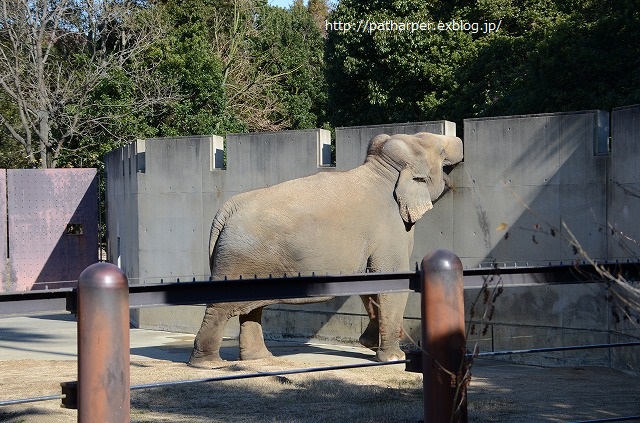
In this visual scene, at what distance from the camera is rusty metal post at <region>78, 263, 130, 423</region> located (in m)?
3.79

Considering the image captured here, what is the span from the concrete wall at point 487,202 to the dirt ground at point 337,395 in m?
0.82

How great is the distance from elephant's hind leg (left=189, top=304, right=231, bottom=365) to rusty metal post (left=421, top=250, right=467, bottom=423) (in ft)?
22.2

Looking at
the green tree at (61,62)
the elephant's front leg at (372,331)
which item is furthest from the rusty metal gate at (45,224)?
the elephant's front leg at (372,331)

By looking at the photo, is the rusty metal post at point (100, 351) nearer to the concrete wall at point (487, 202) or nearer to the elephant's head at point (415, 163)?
the concrete wall at point (487, 202)

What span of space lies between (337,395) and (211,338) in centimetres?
274

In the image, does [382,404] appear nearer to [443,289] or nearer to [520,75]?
[443,289]

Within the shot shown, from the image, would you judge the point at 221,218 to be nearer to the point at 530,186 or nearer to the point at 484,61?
the point at 530,186

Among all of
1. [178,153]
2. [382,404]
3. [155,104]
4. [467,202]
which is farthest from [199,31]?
[382,404]

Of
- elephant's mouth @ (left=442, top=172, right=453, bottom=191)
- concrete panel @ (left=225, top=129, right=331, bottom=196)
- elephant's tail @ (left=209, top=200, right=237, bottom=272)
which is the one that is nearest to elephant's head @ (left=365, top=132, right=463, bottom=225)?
elephant's mouth @ (left=442, top=172, right=453, bottom=191)

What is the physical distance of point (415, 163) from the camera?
11.3 metres

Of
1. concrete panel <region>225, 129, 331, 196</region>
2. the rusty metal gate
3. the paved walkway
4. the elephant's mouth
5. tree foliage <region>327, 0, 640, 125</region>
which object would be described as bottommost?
the paved walkway

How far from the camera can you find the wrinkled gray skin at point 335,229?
35.3 ft

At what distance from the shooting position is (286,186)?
36.2 feet

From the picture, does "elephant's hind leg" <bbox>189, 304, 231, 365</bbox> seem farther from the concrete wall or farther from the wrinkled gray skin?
the concrete wall
